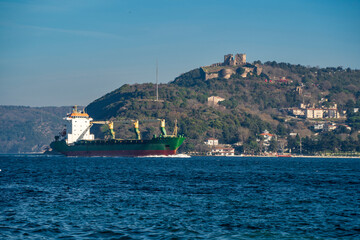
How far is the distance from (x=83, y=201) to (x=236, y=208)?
10841 millimetres

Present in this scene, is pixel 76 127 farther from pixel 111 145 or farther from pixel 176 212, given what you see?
pixel 176 212

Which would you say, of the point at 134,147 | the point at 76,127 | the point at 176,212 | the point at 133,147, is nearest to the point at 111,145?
the point at 133,147

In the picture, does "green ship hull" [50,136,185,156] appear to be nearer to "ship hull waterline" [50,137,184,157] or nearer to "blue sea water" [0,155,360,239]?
"ship hull waterline" [50,137,184,157]

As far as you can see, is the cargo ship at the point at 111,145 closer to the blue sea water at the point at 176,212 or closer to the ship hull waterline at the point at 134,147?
the ship hull waterline at the point at 134,147

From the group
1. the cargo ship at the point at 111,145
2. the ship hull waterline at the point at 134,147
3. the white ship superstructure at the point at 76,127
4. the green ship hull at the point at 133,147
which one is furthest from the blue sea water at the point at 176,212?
the white ship superstructure at the point at 76,127

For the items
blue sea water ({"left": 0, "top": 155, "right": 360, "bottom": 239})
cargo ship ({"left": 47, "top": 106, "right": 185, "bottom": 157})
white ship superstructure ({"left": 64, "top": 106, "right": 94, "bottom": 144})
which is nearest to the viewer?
blue sea water ({"left": 0, "top": 155, "right": 360, "bottom": 239})

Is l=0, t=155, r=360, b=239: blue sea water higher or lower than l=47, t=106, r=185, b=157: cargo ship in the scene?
lower

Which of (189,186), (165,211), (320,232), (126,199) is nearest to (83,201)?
(126,199)

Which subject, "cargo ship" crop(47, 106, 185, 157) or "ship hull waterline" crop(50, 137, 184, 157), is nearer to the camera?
"ship hull waterline" crop(50, 137, 184, 157)

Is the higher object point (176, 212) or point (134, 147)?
point (134, 147)

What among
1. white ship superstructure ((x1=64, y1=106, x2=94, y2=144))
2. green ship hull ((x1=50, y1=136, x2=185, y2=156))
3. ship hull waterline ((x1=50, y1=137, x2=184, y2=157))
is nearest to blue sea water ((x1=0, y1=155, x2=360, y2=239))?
green ship hull ((x1=50, y1=136, x2=185, y2=156))

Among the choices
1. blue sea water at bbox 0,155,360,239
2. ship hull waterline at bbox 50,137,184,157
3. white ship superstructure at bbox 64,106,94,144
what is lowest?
blue sea water at bbox 0,155,360,239

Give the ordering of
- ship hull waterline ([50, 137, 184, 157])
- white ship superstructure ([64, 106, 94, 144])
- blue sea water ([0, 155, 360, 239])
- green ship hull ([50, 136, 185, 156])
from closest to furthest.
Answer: blue sea water ([0, 155, 360, 239]) < green ship hull ([50, 136, 185, 156]) < ship hull waterline ([50, 137, 184, 157]) < white ship superstructure ([64, 106, 94, 144])

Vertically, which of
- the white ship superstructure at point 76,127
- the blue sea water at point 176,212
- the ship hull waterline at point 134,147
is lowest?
the blue sea water at point 176,212
